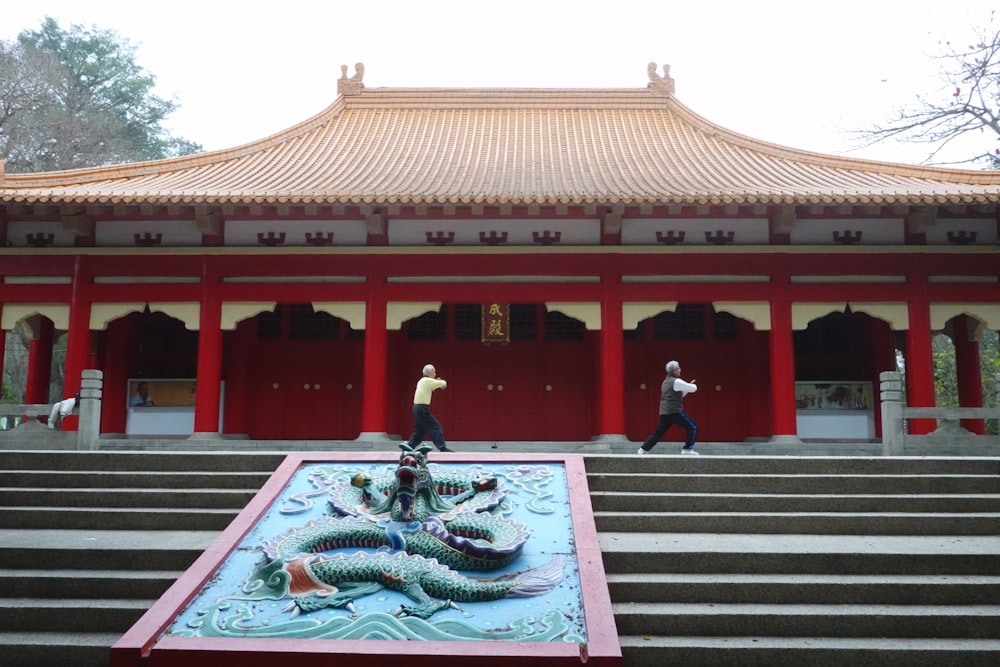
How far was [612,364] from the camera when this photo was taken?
12922 millimetres

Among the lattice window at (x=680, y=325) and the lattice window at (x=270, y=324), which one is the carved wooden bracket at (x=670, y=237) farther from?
the lattice window at (x=270, y=324)

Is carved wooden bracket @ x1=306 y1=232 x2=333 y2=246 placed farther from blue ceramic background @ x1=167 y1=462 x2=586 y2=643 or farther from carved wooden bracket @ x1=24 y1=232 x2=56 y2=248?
blue ceramic background @ x1=167 y1=462 x2=586 y2=643

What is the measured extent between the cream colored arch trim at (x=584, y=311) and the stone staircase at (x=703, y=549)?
511 cm

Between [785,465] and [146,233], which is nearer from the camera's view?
[785,465]

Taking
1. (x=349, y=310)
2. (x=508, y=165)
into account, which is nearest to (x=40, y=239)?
(x=349, y=310)

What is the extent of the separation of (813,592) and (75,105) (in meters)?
38.4

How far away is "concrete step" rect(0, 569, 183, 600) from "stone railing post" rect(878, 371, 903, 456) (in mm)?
7930

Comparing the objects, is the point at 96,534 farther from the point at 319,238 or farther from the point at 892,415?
the point at 892,415

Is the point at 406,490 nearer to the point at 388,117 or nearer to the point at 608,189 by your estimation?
the point at 608,189

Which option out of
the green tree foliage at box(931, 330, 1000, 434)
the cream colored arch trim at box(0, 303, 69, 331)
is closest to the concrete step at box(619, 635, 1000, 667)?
the cream colored arch trim at box(0, 303, 69, 331)

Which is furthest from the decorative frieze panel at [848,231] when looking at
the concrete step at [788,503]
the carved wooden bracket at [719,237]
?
the concrete step at [788,503]

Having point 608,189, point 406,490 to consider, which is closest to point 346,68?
point 608,189

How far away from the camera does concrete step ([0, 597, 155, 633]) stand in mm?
5754

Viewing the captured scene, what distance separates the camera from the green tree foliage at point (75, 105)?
30.9 metres
